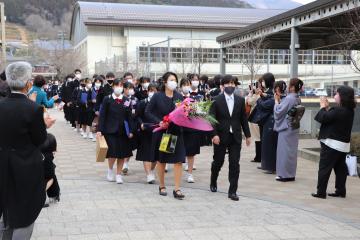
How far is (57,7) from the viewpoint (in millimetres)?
105375

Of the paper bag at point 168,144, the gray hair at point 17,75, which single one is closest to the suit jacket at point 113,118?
the paper bag at point 168,144

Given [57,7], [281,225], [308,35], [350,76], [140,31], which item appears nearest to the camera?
[281,225]

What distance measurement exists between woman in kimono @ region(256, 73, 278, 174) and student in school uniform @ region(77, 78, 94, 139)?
6878mm

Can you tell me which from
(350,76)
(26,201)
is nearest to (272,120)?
(26,201)

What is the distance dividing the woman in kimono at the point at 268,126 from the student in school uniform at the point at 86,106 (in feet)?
22.6

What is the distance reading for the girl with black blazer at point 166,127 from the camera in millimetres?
7648

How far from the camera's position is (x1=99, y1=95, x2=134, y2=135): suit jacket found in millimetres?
8827

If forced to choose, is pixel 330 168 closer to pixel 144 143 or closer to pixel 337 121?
pixel 337 121

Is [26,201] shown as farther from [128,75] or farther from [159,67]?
[159,67]

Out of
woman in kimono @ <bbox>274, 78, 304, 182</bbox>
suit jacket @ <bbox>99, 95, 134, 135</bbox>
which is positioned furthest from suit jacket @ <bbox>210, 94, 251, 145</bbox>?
suit jacket @ <bbox>99, 95, 134, 135</bbox>

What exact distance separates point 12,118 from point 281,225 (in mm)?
3605

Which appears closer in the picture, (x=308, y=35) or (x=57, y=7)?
(x=308, y=35)

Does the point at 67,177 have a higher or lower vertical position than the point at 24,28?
lower

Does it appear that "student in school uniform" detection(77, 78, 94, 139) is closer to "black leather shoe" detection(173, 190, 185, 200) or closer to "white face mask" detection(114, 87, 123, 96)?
"white face mask" detection(114, 87, 123, 96)
